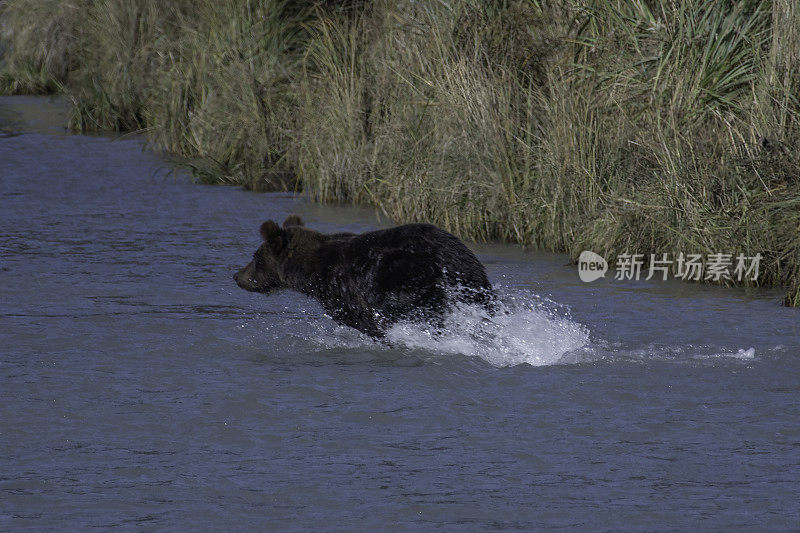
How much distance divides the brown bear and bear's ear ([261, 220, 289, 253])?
0.03 feet

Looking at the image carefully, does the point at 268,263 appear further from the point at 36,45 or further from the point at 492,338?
the point at 36,45

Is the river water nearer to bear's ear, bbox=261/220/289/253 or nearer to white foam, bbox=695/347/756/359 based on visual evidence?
white foam, bbox=695/347/756/359

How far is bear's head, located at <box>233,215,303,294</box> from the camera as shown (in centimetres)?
852

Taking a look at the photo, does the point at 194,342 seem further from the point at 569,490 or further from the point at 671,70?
the point at 671,70

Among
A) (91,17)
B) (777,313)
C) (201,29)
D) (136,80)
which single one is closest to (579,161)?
(777,313)

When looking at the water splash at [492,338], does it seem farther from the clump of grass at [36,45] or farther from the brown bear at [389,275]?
the clump of grass at [36,45]

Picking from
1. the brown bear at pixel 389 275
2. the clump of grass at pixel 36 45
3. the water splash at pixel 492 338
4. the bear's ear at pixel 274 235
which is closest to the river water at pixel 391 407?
the water splash at pixel 492 338

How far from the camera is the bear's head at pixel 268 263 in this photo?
852 centimetres

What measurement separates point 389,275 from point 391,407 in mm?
1380

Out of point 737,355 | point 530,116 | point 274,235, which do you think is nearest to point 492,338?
point 737,355

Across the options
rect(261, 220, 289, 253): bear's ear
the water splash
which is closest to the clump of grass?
rect(261, 220, 289, 253): bear's ear

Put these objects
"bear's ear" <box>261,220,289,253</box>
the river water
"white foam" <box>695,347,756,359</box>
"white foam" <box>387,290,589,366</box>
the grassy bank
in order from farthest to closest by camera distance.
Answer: the grassy bank
"bear's ear" <box>261,220,289,253</box>
"white foam" <box>387,290,589,366</box>
"white foam" <box>695,347,756,359</box>
the river water

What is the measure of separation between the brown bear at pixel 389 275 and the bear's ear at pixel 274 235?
0.03 feet

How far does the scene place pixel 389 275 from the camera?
777 cm
